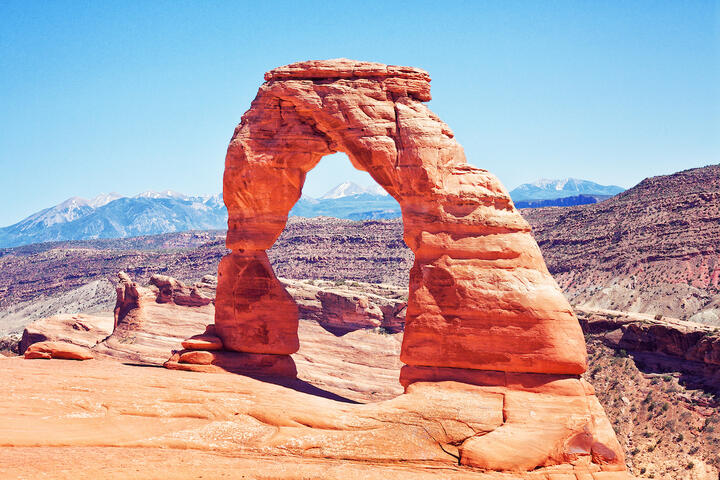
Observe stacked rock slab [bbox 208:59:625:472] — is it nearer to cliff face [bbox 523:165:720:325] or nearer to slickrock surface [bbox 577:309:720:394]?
slickrock surface [bbox 577:309:720:394]

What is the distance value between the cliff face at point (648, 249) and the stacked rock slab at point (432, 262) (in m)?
29.7

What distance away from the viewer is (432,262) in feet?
68.0

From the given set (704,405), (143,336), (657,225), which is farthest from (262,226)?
(657,225)

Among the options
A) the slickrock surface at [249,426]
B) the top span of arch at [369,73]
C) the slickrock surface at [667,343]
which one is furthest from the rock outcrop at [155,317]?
the slickrock surface at [667,343]

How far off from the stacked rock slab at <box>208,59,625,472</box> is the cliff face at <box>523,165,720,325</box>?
2966 cm

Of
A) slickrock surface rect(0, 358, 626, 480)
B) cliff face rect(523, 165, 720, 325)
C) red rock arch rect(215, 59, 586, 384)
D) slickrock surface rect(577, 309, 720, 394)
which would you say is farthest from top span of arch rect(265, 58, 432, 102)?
cliff face rect(523, 165, 720, 325)

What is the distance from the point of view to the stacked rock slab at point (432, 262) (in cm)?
1862

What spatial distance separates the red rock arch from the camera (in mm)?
19859

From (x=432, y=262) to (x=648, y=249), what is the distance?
43.9 m

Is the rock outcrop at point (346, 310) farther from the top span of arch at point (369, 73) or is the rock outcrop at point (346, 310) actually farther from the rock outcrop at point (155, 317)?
the top span of arch at point (369, 73)

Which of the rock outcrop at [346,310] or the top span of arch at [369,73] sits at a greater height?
the top span of arch at [369,73]

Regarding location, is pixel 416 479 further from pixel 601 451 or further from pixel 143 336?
pixel 143 336

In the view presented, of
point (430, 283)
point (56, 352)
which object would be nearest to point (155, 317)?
point (56, 352)

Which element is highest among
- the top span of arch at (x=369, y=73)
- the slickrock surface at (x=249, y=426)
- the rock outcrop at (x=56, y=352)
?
the top span of arch at (x=369, y=73)
